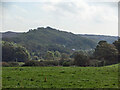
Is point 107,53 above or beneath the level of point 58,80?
above

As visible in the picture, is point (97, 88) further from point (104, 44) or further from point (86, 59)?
point (104, 44)

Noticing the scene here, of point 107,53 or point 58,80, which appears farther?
point 107,53

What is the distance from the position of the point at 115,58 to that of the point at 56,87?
49.8m

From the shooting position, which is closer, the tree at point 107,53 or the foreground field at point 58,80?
the foreground field at point 58,80

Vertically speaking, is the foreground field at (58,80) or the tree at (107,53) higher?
the tree at (107,53)

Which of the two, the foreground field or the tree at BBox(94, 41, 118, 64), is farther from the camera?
the tree at BBox(94, 41, 118, 64)

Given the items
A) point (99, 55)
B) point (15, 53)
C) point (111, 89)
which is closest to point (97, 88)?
point (111, 89)

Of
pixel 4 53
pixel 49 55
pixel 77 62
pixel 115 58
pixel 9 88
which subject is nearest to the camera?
pixel 9 88

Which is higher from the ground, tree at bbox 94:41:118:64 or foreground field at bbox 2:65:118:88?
tree at bbox 94:41:118:64

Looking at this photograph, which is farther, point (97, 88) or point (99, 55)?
point (99, 55)

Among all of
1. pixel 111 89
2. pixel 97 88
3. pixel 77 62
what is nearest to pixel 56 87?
pixel 97 88

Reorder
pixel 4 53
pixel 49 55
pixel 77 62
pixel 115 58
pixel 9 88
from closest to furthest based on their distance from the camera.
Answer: pixel 9 88 < pixel 77 62 < pixel 115 58 < pixel 4 53 < pixel 49 55

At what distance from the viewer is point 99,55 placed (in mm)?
61750

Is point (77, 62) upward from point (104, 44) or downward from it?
downward
